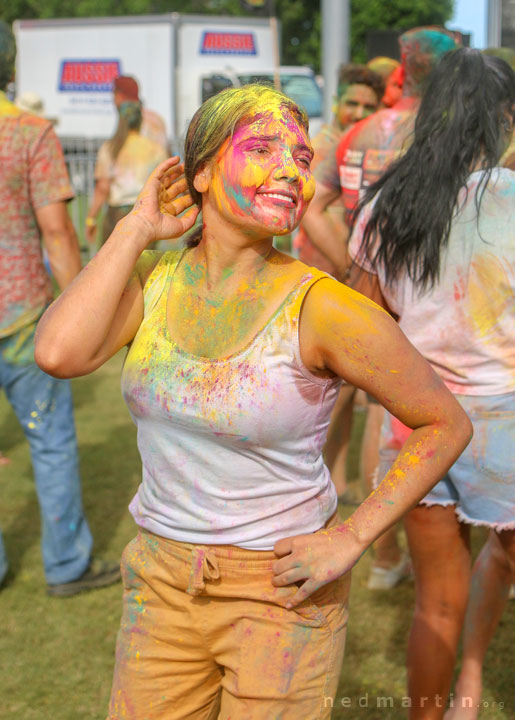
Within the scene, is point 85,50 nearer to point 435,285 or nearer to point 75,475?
point 75,475

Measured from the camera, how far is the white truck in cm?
2028

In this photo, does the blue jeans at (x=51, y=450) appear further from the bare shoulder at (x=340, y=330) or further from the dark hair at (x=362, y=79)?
the dark hair at (x=362, y=79)

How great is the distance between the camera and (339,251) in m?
4.10

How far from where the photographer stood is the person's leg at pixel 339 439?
4.74 meters

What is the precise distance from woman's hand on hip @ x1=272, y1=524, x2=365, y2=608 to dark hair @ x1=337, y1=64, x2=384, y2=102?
13.5ft

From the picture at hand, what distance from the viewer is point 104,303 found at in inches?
73.3

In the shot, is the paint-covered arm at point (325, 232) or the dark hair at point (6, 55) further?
the paint-covered arm at point (325, 232)

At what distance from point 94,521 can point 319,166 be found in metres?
Result: 2.18

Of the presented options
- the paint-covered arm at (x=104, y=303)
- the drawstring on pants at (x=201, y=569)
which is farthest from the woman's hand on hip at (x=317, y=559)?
the paint-covered arm at (x=104, y=303)

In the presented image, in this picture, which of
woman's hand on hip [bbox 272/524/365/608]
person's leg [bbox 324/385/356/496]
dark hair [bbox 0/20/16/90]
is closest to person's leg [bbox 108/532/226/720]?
woman's hand on hip [bbox 272/524/365/608]

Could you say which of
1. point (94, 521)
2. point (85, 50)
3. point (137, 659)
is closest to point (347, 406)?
point (94, 521)

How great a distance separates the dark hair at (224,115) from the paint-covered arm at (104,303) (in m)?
0.14

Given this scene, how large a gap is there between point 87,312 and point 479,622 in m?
1.83

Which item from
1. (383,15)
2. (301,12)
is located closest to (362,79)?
(383,15)
